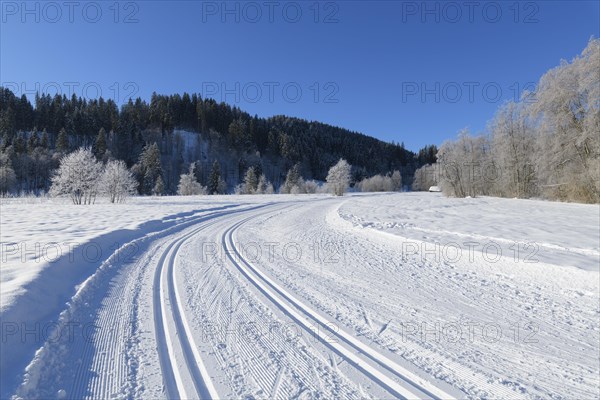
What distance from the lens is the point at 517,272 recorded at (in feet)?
20.5

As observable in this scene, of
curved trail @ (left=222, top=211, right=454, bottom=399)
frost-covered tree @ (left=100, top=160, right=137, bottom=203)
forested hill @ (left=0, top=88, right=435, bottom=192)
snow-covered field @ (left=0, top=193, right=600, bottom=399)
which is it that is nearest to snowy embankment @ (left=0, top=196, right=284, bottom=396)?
snow-covered field @ (left=0, top=193, right=600, bottom=399)

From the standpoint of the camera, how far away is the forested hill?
7356cm

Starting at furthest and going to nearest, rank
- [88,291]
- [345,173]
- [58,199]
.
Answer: [345,173]
[58,199]
[88,291]

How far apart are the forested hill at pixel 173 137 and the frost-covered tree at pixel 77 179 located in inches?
1450

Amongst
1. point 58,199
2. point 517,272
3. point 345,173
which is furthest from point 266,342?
point 345,173

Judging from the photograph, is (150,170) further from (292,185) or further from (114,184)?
(292,185)

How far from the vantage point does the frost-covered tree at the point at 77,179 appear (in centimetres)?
3259

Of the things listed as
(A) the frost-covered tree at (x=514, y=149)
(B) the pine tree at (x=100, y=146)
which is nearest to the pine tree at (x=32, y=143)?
(B) the pine tree at (x=100, y=146)

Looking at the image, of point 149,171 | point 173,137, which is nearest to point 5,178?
point 149,171

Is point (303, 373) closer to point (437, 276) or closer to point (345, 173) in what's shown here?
point (437, 276)

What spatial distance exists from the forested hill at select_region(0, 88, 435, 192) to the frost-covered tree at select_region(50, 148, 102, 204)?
36.8 meters

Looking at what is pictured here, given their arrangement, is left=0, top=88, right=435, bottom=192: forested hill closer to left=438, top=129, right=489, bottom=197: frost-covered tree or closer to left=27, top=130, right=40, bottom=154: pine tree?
left=27, top=130, right=40, bottom=154: pine tree

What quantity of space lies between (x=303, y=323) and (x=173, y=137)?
10322cm

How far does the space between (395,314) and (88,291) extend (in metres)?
5.40
